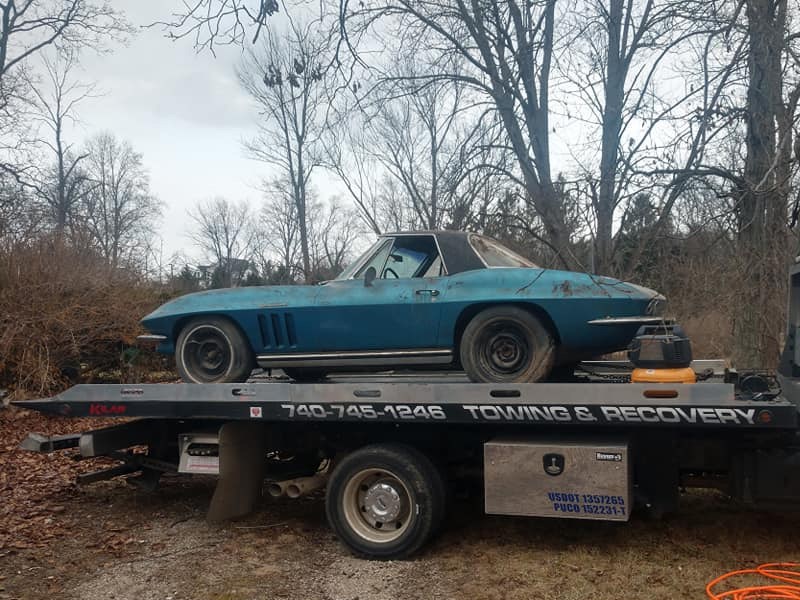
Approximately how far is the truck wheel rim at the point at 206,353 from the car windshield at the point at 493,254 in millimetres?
2213

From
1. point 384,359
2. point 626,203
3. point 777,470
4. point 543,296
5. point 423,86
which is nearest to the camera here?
point 777,470

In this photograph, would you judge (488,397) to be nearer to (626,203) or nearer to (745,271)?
(626,203)

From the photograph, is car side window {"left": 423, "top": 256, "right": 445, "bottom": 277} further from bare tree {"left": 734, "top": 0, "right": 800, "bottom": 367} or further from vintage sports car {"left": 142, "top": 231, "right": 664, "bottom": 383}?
bare tree {"left": 734, "top": 0, "right": 800, "bottom": 367}

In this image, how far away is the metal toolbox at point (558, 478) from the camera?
4707 millimetres

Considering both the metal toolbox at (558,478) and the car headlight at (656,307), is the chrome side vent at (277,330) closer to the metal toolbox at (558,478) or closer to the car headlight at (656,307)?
the metal toolbox at (558,478)

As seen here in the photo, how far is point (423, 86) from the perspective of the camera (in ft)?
42.5

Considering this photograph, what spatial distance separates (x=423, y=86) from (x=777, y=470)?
977 cm

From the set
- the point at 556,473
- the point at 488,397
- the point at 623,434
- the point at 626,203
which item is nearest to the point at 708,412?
the point at 623,434

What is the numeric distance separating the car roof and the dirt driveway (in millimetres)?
1871

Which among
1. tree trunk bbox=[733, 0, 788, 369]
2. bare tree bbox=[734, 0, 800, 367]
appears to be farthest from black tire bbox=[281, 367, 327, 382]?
tree trunk bbox=[733, 0, 788, 369]

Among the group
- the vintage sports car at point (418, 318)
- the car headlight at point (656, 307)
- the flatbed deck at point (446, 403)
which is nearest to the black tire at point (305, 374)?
the vintage sports car at point (418, 318)

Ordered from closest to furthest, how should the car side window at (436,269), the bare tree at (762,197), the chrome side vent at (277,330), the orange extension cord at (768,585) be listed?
the orange extension cord at (768,585)
the car side window at (436,269)
the chrome side vent at (277,330)
the bare tree at (762,197)

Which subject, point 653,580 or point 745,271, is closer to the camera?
point 653,580

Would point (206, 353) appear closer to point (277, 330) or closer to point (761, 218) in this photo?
point (277, 330)
